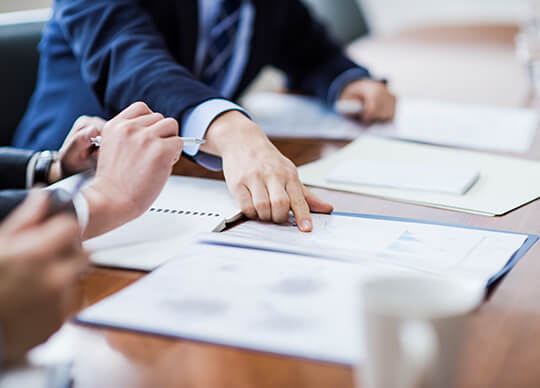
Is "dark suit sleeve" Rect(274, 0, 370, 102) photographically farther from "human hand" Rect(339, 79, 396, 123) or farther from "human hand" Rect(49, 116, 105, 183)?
"human hand" Rect(49, 116, 105, 183)

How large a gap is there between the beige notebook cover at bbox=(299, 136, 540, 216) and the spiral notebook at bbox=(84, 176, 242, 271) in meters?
0.16

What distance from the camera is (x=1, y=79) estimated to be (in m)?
1.19

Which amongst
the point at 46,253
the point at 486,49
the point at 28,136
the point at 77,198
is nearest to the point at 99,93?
the point at 28,136

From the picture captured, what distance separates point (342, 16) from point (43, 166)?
1.94 m

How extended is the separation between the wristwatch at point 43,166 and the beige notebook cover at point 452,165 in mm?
342

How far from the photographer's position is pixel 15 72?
3.97ft

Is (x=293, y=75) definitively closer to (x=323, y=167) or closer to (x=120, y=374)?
(x=323, y=167)

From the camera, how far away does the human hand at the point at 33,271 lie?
0.38 m

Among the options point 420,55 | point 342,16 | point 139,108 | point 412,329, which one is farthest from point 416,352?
point 342,16

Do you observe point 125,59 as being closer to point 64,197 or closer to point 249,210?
point 249,210

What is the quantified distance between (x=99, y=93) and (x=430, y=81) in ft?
3.17

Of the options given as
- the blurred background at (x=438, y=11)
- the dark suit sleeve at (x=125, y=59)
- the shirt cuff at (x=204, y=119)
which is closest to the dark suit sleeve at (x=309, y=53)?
the dark suit sleeve at (x=125, y=59)

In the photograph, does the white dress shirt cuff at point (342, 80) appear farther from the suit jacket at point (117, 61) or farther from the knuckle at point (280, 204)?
the knuckle at point (280, 204)

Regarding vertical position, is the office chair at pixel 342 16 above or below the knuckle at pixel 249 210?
below
